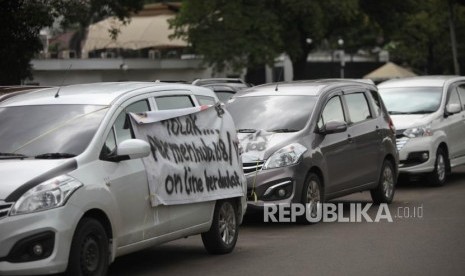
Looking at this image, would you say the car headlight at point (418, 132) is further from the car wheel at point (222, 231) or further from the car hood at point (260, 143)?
the car wheel at point (222, 231)

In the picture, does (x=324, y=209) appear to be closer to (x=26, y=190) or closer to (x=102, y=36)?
(x=26, y=190)

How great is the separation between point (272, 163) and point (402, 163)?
18.0ft

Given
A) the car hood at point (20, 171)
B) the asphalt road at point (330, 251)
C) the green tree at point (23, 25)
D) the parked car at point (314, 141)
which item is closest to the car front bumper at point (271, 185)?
the parked car at point (314, 141)

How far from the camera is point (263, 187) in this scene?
11.5 meters

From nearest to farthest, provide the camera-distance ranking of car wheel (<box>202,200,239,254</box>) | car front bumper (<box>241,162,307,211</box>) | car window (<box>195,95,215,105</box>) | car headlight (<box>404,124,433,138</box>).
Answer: car wheel (<box>202,200,239,254</box>) < car window (<box>195,95,215,105</box>) < car front bumper (<box>241,162,307,211</box>) < car headlight (<box>404,124,433,138</box>)

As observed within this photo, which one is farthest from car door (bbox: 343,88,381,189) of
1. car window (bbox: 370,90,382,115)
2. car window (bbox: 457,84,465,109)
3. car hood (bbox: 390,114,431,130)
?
car window (bbox: 457,84,465,109)

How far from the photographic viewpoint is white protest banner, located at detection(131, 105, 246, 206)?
28.4ft

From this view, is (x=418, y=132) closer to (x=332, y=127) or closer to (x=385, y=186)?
(x=385, y=186)

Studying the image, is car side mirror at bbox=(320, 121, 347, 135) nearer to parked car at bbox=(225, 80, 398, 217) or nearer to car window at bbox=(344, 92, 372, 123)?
parked car at bbox=(225, 80, 398, 217)

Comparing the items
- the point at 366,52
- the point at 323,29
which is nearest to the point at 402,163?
the point at 323,29

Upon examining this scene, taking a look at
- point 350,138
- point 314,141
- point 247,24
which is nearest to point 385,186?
point 350,138

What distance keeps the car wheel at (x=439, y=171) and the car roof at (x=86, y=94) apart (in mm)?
8343

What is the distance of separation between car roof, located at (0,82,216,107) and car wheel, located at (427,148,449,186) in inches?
328

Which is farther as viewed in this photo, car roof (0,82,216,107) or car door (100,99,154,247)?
car roof (0,82,216,107)
